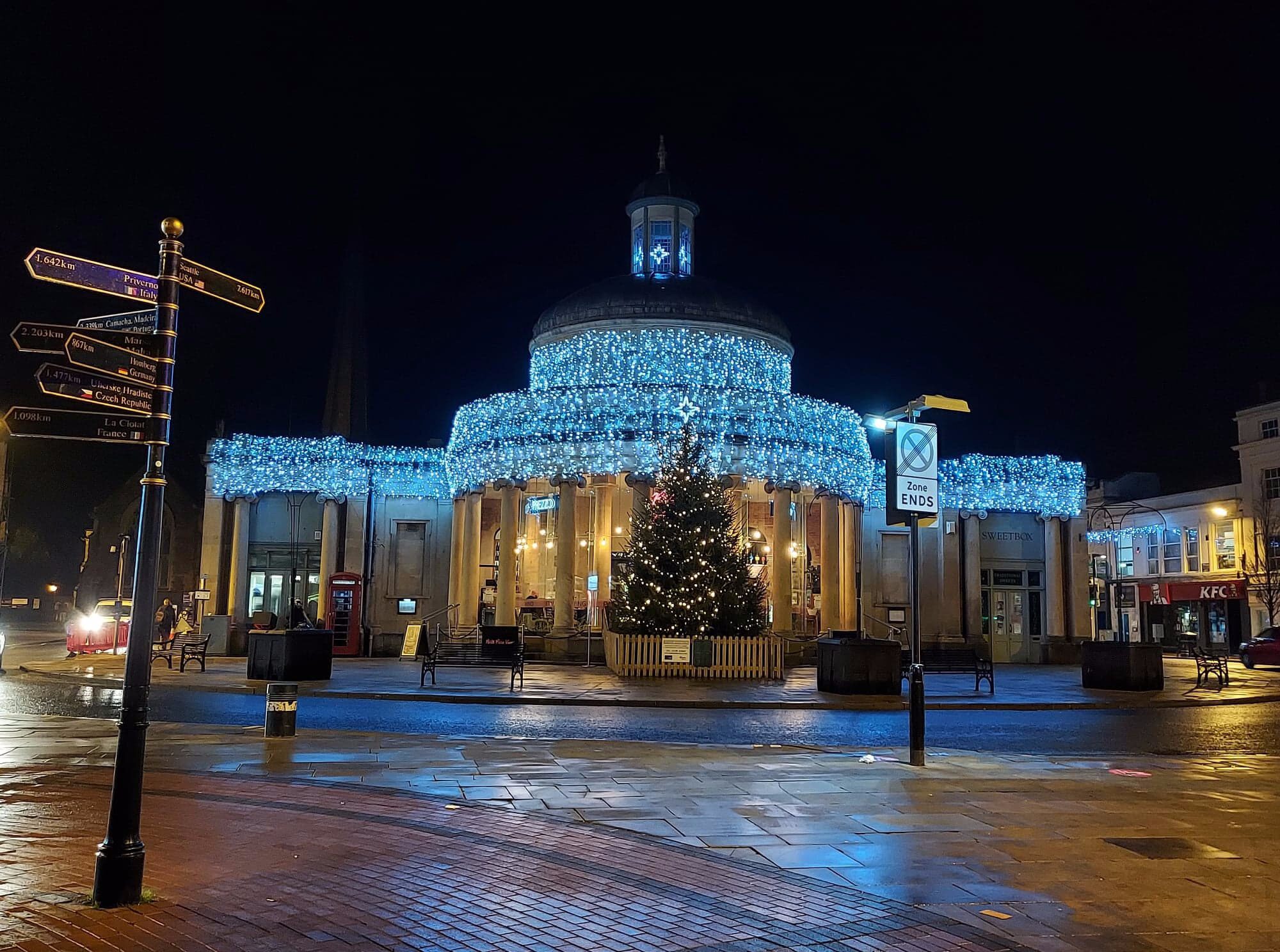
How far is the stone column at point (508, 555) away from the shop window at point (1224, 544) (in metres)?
35.8

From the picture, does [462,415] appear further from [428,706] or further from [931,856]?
[931,856]

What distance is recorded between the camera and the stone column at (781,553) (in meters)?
34.3

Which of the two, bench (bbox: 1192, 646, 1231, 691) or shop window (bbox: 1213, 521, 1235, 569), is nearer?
bench (bbox: 1192, 646, 1231, 691)

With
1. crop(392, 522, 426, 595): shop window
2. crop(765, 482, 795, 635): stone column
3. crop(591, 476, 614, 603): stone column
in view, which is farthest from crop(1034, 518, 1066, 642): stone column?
crop(392, 522, 426, 595): shop window

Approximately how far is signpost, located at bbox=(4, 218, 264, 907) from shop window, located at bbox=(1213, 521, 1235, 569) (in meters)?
54.3

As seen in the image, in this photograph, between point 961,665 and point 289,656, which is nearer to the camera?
point 289,656

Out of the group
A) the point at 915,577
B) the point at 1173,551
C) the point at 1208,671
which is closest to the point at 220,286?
the point at 915,577

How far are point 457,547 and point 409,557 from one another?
2643 millimetres

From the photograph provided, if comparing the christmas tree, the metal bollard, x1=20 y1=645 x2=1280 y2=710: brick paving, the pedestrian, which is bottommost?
x1=20 y1=645 x2=1280 y2=710: brick paving

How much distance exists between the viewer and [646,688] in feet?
78.8

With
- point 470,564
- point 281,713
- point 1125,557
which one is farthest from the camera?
point 1125,557

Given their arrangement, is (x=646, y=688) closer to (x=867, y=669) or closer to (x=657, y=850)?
(x=867, y=669)

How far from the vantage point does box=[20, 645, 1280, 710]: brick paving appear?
21516 millimetres

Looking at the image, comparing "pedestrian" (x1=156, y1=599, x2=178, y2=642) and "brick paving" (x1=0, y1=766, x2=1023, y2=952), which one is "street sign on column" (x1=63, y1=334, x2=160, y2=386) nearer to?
"brick paving" (x1=0, y1=766, x2=1023, y2=952)
